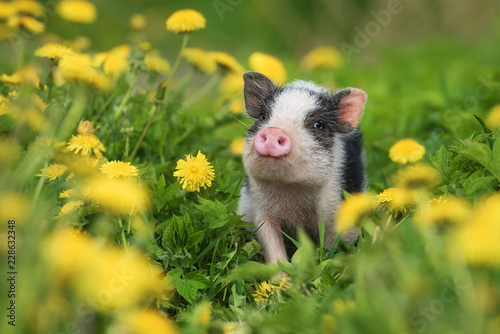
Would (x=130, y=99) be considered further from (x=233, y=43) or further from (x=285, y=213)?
(x=233, y=43)

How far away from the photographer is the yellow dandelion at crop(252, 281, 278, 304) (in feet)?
8.89

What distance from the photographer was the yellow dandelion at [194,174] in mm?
3004

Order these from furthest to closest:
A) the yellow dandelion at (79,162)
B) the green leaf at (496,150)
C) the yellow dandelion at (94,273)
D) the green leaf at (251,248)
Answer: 1. the green leaf at (251,248)
2. the yellow dandelion at (79,162)
3. the green leaf at (496,150)
4. the yellow dandelion at (94,273)

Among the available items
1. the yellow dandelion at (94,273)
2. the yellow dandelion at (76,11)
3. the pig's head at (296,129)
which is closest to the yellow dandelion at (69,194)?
the yellow dandelion at (94,273)

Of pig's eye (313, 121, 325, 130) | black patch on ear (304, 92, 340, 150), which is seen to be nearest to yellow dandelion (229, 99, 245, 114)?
black patch on ear (304, 92, 340, 150)

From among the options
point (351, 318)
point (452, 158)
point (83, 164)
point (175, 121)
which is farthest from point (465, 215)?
point (175, 121)

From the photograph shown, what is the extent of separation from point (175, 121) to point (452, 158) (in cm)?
188

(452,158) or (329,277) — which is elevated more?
(452,158)

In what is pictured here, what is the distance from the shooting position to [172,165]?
359 cm

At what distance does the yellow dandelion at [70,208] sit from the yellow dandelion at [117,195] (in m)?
0.05

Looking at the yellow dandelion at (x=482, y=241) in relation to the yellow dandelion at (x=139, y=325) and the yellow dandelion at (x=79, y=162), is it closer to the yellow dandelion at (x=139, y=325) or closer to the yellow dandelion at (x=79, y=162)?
the yellow dandelion at (x=139, y=325)

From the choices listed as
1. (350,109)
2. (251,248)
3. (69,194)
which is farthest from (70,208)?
(350,109)

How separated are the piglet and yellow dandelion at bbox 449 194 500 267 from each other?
135cm

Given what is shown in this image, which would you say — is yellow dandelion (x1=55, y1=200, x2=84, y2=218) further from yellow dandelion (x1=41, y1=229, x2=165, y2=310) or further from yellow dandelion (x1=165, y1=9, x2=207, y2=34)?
yellow dandelion (x1=165, y1=9, x2=207, y2=34)
